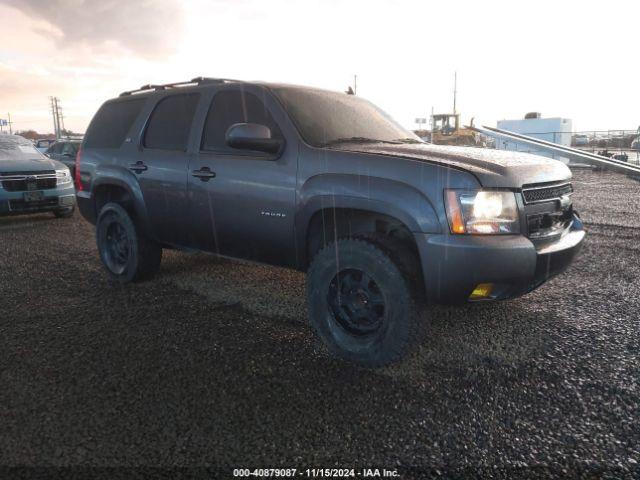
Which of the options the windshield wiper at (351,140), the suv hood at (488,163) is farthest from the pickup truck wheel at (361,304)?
the windshield wiper at (351,140)

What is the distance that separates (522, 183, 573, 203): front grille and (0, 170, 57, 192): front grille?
8495mm

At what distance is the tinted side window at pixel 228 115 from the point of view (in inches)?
152

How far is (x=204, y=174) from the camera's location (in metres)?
4.00

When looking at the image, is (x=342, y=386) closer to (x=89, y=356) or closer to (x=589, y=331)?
(x=89, y=356)

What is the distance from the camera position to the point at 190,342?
11.5ft

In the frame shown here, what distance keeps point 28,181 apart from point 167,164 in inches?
225

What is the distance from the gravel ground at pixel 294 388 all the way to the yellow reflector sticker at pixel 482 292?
34 cm

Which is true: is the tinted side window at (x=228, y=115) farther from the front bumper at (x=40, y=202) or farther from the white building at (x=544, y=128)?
the white building at (x=544, y=128)

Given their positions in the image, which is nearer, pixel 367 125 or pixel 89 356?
pixel 89 356

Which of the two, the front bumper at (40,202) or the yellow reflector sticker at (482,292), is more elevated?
the yellow reflector sticker at (482,292)

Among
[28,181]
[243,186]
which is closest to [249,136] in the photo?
[243,186]

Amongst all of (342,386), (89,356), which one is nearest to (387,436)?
(342,386)

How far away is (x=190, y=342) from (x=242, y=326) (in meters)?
0.45

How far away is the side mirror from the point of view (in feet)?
10.9
